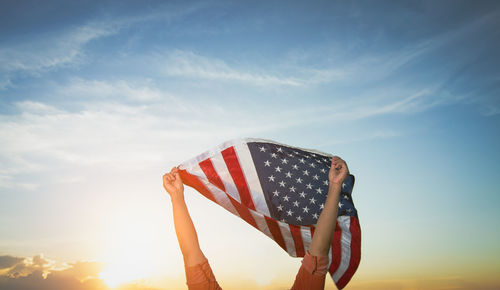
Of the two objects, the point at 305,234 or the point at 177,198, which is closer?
the point at 177,198

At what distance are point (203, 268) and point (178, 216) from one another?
1071 millimetres

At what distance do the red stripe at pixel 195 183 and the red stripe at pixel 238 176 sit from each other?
687 millimetres

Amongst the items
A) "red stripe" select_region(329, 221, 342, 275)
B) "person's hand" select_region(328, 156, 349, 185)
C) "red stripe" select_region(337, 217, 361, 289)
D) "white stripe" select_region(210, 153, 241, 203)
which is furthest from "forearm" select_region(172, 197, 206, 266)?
"red stripe" select_region(337, 217, 361, 289)

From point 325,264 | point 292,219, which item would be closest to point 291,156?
point 292,219

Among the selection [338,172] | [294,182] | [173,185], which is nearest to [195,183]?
[173,185]

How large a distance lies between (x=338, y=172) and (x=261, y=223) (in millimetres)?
2542

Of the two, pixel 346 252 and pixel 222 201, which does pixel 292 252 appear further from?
pixel 222 201

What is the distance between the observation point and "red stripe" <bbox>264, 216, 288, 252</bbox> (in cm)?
826

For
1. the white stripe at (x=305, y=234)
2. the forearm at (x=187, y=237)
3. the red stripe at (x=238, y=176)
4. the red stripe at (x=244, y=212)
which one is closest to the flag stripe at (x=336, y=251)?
the white stripe at (x=305, y=234)

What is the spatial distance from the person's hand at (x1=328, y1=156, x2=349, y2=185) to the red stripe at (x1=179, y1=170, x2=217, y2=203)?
2.98 meters

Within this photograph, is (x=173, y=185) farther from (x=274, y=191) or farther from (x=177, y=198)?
(x=274, y=191)

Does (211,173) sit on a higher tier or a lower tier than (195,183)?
higher

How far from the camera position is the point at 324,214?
233 inches

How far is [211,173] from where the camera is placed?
8109 millimetres
